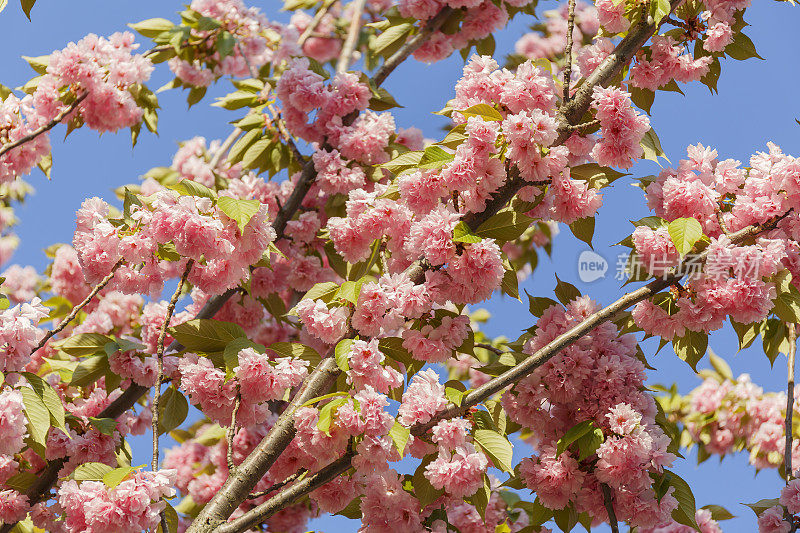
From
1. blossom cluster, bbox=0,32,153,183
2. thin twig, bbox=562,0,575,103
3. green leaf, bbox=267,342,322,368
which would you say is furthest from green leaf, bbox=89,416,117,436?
thin twig, bbox=562,0,575,103

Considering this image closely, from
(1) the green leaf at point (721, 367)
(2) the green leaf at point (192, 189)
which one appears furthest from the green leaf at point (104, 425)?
(1) the green leaf at point (721, 367)

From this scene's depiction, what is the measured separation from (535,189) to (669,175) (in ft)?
1.79

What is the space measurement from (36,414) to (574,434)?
180 centimetres

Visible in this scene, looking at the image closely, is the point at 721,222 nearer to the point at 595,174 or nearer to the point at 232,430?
the point at 595,174

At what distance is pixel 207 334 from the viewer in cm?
246

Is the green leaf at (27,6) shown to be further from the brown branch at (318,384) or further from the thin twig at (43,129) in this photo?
the brown branch at (318,384)

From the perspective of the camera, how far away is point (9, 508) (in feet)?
8.73

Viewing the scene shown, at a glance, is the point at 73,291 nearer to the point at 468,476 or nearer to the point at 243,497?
the point at 243,497

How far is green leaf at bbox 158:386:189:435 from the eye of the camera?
2695 mm

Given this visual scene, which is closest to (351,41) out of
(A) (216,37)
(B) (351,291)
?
(A) (216,37)

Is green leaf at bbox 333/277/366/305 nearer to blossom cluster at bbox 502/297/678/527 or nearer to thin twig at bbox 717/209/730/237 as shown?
blossom cluster at bbox 502/297/678/527

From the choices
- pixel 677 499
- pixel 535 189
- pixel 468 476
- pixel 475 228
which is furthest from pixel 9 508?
pixel 677 499

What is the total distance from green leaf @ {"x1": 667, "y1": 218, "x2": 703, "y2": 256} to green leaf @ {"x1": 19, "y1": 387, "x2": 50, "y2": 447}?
2.08 meters

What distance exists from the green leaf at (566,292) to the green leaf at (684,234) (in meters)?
0.60
